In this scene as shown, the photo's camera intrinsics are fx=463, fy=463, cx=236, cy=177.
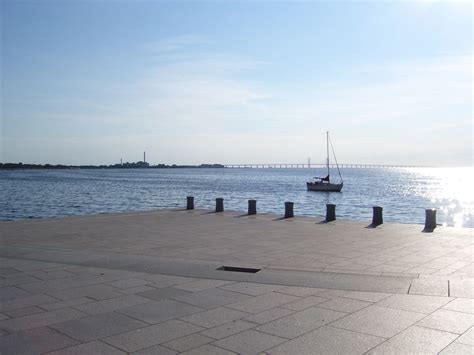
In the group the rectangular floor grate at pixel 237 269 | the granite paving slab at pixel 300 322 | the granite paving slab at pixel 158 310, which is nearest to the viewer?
the granite paving slab at pixel 300 322

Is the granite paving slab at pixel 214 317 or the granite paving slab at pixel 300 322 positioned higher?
the granite paving slab at pixel 300 322

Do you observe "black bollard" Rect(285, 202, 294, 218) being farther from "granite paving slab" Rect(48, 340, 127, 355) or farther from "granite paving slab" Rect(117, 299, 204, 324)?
"granite paving slab" Rect(48, 340, 127, 355)

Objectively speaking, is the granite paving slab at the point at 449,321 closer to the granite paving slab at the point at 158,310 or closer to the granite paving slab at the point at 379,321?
the granite paving slab at the point at 379,321

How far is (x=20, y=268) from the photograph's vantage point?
9102mm

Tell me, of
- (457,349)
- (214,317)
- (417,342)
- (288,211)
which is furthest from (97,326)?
(288,211)

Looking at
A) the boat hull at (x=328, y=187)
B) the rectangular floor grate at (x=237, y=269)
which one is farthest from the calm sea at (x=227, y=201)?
the rectangular floor grate at (x=237, y=269)

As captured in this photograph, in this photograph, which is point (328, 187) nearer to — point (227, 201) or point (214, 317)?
point (227, 201)

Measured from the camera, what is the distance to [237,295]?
7.19 metres

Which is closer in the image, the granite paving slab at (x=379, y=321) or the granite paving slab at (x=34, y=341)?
the granite paving slab at (x=34, y=341)

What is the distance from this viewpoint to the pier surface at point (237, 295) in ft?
17.1

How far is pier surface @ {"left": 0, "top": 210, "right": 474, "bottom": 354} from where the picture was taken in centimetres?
521

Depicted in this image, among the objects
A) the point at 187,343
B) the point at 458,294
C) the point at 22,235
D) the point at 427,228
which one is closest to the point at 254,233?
the point at 427,228

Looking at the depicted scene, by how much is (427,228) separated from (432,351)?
11684 mm

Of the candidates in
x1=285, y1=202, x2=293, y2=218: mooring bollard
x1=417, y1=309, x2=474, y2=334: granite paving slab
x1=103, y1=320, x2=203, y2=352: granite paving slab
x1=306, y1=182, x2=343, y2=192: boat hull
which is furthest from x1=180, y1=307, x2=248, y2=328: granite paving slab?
x1=306, y1=182, x2=343, y2=192: boat hull
